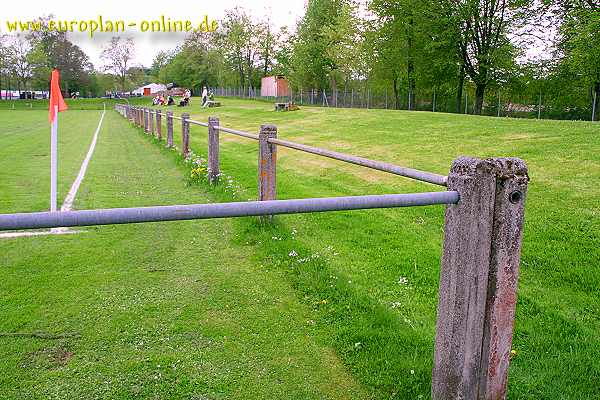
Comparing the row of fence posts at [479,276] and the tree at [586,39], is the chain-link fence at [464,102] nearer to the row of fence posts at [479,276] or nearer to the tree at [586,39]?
the tree at [586,39]

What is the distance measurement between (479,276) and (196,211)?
3.67ft

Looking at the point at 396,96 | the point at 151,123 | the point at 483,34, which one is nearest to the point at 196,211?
the point at 151,123

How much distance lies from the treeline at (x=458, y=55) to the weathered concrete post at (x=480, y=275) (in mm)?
30151

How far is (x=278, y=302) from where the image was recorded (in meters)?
4.21

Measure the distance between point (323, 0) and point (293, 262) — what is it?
206 feet

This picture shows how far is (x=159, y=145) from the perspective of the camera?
17.7m

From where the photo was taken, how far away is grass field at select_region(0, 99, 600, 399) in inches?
120

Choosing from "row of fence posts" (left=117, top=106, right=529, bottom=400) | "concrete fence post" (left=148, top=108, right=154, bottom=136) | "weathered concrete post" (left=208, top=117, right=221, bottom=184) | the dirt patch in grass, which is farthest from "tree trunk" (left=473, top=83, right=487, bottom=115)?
"row of fence posts" (left=117, top=106, right=529, bottom=400)

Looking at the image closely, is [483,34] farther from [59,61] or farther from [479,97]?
[59,61]

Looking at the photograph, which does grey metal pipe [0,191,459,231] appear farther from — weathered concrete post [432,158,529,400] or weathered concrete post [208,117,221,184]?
weathered concrete post [208,117,221,184]

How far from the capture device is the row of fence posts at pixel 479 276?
218cm

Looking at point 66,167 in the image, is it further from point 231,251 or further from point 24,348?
point 24,348

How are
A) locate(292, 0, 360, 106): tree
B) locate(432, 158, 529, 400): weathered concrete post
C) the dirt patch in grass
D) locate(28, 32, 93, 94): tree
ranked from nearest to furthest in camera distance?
locate(432, 158, 529, 400): weathered concrete post, the dirt patch in grass, locate(292, 0, 360, 106): tree, locate(28, 32, 93, 94): tree

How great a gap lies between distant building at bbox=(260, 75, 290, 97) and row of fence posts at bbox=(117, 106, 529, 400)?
68792 mm
